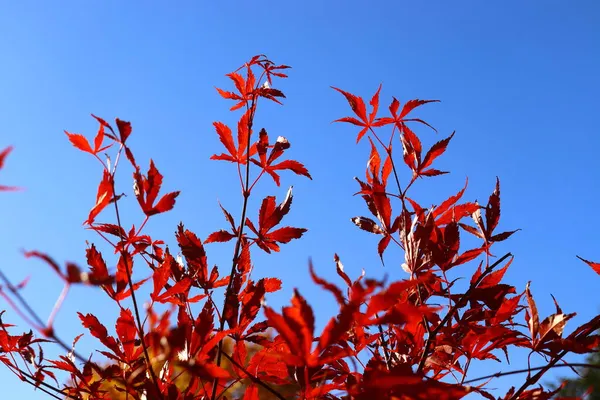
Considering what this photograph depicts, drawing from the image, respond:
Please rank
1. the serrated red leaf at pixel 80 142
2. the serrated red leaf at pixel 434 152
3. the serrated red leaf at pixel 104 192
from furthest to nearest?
the serrated red leaf at pixel 434 152 → the serrated red leaf at pixel 80 142 → the serrated red leaf at pixel 104 192

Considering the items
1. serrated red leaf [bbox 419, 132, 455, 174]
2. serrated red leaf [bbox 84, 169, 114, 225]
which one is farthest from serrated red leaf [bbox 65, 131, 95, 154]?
serrated red leaf [bbox 419, 132, 455, 174]

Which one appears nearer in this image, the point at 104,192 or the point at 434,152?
the point at 104,192

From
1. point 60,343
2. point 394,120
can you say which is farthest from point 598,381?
point 60,343

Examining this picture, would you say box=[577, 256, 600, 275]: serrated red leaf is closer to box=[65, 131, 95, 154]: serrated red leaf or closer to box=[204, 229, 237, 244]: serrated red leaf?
box=[204, 229, 237, 244]: serrated red leaf

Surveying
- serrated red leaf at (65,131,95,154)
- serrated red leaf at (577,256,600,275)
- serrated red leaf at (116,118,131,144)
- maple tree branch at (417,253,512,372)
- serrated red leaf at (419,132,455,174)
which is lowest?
maple tree branch at (417,253,512,372)

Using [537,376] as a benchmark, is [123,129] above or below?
above

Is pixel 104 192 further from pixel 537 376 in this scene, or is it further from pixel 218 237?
pixel 537 376

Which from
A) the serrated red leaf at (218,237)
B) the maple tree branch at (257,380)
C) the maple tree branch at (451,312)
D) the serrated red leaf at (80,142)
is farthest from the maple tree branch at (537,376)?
the serrated red leaf at (80,142)

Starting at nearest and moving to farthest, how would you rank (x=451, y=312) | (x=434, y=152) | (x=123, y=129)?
(x=123, y=129) < (x=451, y=312) < (x=434, y=152)

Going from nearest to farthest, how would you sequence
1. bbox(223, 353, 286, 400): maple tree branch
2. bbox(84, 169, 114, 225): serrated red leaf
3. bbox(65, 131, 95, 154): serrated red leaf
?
bbox(223, 353, 286, 400): maple tree branch → bbox(84, 169, 114, 225): serrated red leaf → bbox(65, 131, 95, 154): serrated red leaf

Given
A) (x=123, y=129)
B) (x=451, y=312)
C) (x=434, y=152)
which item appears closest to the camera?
(x=123, y=129)

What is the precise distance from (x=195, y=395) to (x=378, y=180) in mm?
600

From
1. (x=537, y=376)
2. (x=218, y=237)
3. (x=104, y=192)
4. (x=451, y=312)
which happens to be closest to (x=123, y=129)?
(x=104, y=192)

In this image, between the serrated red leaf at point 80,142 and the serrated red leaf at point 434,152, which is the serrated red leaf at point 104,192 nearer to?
the serrated red leaf at point 80,142
